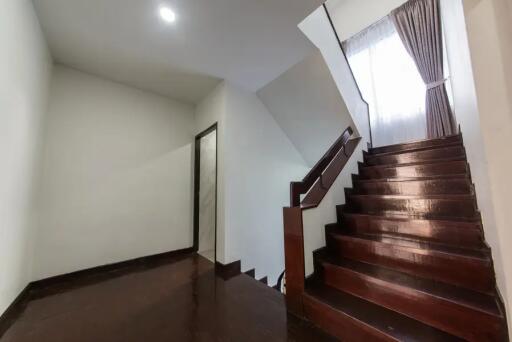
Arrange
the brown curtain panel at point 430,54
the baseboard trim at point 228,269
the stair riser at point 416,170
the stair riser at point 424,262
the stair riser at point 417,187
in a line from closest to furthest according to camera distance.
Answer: the stair riser at point 424,262, the stair riser at point 417,187, the stair riser at point 416,170, the baseboard trim at point 228,269, the brown curtain panel at point 430,54

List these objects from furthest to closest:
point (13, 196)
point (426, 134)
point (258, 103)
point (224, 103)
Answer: point (426, 134), point (258, 103), point (224, 103), point (13, 196)

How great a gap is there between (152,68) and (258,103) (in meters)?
1.58

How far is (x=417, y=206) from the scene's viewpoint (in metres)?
1.91

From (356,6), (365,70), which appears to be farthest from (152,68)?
(356,6)

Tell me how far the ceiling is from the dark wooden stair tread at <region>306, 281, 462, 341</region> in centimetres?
248

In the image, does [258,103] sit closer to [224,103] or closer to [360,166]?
[224,103]

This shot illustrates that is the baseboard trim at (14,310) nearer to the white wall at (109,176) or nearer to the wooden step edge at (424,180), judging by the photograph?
the white wall at (109,176)

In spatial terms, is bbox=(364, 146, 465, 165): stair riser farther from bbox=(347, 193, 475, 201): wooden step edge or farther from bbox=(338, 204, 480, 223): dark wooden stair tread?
bbox=(338, 204, 480, 223): dark wooden stair tread

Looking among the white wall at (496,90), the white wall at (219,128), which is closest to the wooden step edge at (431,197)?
the white wall at (496,90)

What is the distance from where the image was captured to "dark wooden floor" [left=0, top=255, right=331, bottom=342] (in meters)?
1.42

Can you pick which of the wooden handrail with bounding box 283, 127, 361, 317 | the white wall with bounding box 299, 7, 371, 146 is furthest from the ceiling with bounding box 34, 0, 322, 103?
the wooden handrail with bounding box 283, 127, 361, 317

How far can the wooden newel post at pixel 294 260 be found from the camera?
164 cm

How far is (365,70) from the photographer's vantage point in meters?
4.39

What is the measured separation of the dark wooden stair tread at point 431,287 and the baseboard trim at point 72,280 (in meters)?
2.44
